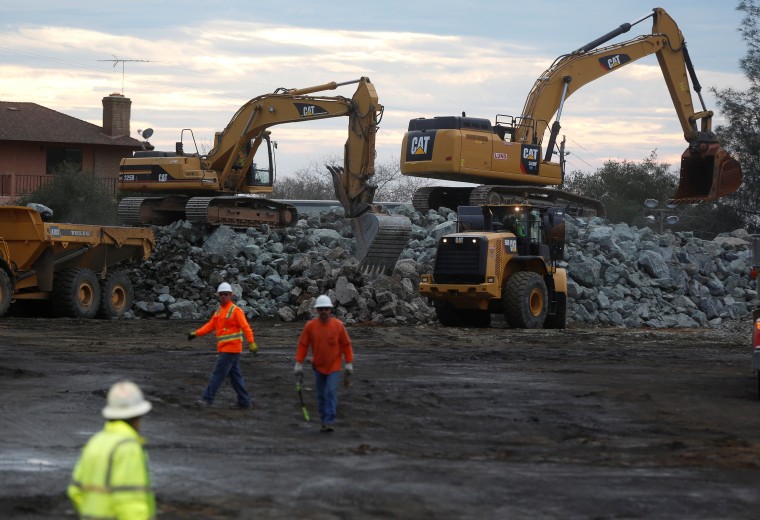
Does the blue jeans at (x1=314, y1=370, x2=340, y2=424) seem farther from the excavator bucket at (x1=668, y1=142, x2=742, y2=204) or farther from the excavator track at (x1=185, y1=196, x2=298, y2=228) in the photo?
the excavator bucket at (x1=668, y1=142, x2=742, y2=204)

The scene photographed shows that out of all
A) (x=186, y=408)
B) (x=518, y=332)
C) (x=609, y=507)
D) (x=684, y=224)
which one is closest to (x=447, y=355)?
(x=518, y=332)

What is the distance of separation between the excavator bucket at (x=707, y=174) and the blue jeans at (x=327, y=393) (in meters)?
22.8

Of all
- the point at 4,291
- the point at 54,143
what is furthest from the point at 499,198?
the point at 54,143

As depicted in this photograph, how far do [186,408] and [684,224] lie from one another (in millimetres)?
43565

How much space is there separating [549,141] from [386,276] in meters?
7.78

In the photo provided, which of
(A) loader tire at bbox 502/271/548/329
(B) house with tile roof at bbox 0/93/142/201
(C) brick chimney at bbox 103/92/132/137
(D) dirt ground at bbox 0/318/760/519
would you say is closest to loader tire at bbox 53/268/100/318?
(D) dirt ground at bbox 0/318/760/519

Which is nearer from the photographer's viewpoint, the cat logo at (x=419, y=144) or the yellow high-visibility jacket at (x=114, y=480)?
the yellow high-visibility jacket at (x=114, y=480)

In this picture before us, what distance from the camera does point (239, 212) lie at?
33.5 meters

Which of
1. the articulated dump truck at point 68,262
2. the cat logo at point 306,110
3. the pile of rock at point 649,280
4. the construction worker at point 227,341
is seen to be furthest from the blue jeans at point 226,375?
the cat logo at point 306,110

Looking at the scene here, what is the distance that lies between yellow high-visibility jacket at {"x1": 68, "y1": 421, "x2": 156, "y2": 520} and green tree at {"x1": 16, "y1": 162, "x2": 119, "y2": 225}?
128 feet

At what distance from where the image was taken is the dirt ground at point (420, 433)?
9.16 metres

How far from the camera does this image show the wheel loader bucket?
95.7ft

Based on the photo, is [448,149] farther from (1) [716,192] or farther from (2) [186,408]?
(2) [186,408]

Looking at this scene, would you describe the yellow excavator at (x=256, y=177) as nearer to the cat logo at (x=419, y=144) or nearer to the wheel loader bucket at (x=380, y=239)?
the wheel loader bucket at (x=380, y=239)
